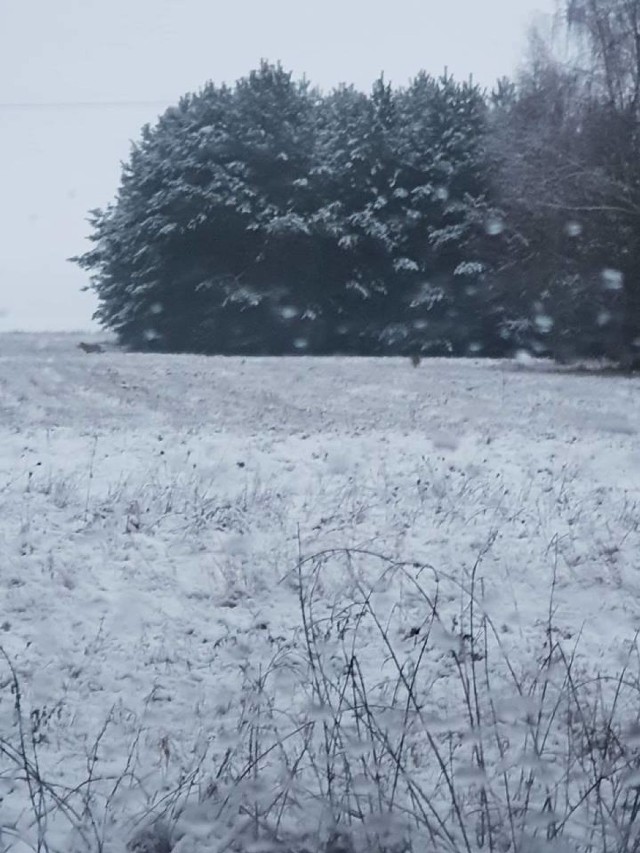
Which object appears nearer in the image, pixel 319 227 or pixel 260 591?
pixel 260 591

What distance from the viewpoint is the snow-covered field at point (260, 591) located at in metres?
4.23

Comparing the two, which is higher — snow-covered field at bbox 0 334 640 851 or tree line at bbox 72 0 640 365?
tree line at bbox 72 0 640 365

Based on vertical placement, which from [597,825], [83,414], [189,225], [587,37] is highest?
[587,37]

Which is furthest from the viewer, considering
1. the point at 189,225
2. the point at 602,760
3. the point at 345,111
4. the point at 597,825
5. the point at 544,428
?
the point at 345,111

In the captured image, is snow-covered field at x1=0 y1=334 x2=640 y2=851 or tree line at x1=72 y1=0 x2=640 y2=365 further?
tree line at x1=72 y1=0 x2=640 y2=365

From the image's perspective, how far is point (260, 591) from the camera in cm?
679

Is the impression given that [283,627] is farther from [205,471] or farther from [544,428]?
[544,428]

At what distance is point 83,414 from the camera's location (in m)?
14.8

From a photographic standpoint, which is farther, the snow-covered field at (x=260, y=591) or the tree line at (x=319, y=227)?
the tree line at (x=319, y=227)

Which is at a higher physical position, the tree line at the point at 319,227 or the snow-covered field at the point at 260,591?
the tree line at the point at 319,227

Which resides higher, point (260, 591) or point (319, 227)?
point (319, 227)

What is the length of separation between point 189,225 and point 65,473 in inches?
1063

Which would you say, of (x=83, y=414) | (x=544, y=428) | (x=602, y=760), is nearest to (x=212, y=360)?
(x=83, y=414)

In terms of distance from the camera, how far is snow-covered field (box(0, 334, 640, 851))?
4.23m
